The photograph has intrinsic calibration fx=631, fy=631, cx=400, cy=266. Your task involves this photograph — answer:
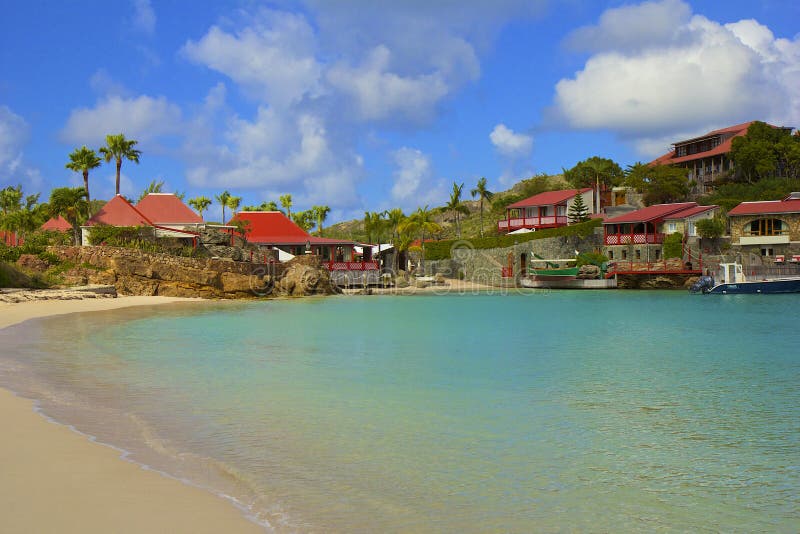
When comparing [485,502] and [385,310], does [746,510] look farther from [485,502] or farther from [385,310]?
[385,310]

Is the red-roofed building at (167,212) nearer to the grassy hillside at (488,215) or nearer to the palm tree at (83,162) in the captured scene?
the palm tree at (83,162)

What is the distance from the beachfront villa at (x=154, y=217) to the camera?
43406 mm

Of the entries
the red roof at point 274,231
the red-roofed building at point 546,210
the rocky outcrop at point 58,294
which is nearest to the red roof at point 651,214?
the red-roofed building at point 546,210

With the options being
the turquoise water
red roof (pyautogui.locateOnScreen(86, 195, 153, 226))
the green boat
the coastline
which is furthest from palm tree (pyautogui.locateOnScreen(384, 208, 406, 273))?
the coastline

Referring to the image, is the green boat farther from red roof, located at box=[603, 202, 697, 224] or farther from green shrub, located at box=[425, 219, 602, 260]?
red roof, located at box=[603, 202, 697, 224]

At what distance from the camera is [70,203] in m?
43.8

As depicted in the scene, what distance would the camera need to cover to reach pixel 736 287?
47406 millimetres

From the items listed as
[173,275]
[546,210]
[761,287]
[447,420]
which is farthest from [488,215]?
[447,420]

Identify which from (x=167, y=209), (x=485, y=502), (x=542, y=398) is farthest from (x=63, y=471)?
(x=167, y=209)

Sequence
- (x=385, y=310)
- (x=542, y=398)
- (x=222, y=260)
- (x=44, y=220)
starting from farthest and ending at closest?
(x=44, y=220)
(x=222, y=260)
(x=385, y=310)
(x=542, y=398)

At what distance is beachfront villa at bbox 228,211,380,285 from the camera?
51.9 metres

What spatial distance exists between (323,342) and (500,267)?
4174 centimetres

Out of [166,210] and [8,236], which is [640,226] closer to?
[166,210]

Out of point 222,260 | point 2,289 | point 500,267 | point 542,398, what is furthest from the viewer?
point 500,267
